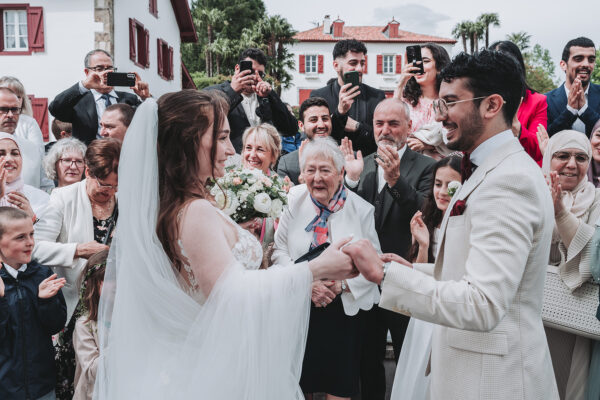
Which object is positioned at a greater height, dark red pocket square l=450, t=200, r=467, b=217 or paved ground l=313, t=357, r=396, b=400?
dark red pocket square l=450, t=200, r=467, b=217

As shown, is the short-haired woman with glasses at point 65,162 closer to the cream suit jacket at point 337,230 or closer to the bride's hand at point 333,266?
the cream suit jacket at point 337,230

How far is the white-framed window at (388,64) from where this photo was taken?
185 ft

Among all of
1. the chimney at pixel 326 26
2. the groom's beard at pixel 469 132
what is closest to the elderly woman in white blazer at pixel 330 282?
the groom's beard at pixel 469 132

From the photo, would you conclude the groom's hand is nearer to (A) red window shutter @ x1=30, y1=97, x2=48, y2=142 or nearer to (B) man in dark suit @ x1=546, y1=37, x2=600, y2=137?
(B) man in dark suit @ x1=546, y1=37, x2=600, y2=137

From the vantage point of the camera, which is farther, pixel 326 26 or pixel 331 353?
pixel 326 26

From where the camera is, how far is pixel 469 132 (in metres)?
2.45

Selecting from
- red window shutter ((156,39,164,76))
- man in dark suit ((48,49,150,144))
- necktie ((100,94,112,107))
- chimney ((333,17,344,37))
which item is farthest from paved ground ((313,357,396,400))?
chimney ((333,17,344,37))

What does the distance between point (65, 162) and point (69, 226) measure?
122 cm

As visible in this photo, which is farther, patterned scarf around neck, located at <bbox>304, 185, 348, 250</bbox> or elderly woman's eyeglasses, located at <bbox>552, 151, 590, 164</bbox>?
patterned scarf around neck, located at <bbox>304, 185, 348, 250</bbox>

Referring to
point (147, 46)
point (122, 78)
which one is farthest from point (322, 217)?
point (147, 46)

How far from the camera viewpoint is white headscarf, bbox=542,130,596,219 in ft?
13.4

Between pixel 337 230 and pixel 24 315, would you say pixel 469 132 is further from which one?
pixel 24 315

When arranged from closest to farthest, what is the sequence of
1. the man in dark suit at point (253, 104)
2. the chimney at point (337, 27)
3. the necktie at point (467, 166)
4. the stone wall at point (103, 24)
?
the necktie at point (467, 166)
the man in dark suit at point (253, 104)
the stone wall at point (103, 24)
the chimney at point (337, 27)

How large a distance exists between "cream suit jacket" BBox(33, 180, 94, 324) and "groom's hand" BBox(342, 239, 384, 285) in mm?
2891
